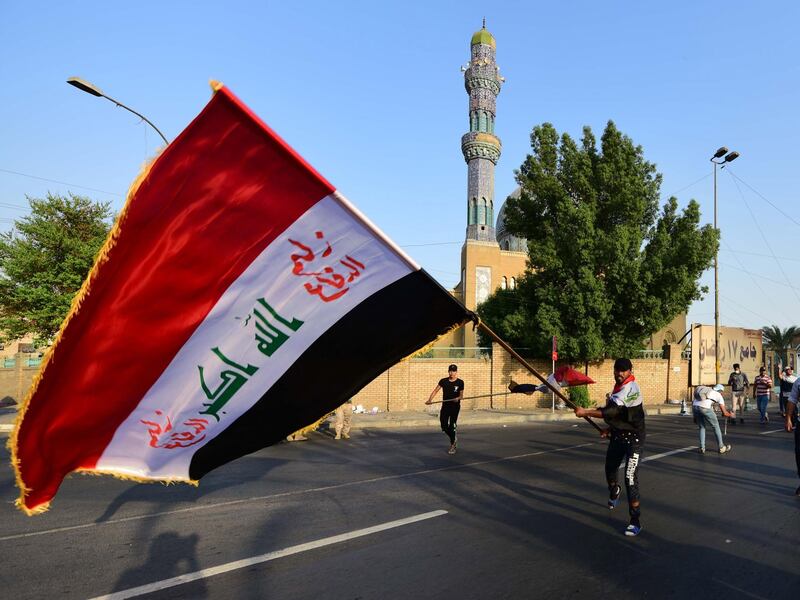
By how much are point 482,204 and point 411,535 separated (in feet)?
149

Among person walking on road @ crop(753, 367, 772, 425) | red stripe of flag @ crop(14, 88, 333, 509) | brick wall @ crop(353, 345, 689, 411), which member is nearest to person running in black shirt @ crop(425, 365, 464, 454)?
red stripe of flag @ crop(14, 88, 333, 509)

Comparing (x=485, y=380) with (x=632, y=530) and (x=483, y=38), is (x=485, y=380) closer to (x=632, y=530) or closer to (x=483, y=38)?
(x=632, y=530)

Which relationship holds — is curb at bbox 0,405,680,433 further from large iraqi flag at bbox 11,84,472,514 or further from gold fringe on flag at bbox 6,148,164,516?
gold fringe on flag at bbox 6,148,164,516

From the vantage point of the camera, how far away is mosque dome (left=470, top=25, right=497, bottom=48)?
170ft

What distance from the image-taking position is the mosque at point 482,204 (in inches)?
1793

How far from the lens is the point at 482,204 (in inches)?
1928

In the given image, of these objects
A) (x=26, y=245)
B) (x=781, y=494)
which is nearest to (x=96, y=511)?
(x=781, y=494)

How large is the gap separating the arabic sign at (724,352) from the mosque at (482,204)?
14698 millimetres

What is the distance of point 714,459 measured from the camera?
10.5 m

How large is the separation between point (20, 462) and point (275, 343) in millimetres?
1287

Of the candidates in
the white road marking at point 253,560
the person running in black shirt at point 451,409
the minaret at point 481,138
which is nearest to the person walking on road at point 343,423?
the person running in black shirt at point 451,409

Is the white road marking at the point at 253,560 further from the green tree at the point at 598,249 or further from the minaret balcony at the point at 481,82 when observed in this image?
the minaret balcony at the point at 481,82

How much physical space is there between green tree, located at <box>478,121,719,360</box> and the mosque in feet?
65.3

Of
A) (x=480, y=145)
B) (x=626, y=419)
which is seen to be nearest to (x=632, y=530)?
(x=626, y=419)
